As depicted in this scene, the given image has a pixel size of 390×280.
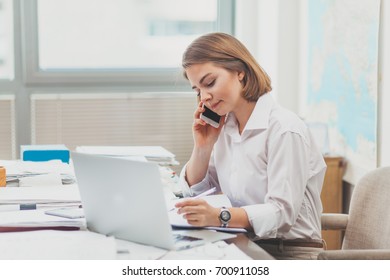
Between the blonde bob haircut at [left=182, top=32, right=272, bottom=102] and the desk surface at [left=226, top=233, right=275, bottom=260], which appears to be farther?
the blonde bob haircut at [left=182, top=32, right=272, bottom=102]

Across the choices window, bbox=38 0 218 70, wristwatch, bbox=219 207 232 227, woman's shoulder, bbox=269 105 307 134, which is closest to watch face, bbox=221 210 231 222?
wristwatch, bbox=219 207 232 227

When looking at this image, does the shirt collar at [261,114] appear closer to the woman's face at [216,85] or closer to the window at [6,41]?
the woman's face at [216,85]

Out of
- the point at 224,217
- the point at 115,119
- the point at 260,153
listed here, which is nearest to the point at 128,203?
the point at 224,217

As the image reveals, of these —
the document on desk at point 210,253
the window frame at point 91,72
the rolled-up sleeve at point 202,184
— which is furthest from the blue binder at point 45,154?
the document on desk at point 210,253

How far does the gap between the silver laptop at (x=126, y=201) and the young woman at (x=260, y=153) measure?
305 mm

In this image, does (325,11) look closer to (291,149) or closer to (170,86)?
(170,86)

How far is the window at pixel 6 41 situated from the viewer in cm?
386

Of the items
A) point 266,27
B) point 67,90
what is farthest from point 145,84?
point 266,27

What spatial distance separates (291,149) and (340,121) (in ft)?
4.95

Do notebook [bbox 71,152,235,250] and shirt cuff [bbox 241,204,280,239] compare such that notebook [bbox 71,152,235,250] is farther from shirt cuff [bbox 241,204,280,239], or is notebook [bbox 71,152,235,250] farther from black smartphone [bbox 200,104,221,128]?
black smartphone [bbox 200,104,221,128]

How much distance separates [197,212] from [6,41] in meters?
2.77

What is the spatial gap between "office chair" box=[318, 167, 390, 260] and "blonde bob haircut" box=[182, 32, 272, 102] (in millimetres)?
427

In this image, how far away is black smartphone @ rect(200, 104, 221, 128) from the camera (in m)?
1.95

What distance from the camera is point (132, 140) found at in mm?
4023
